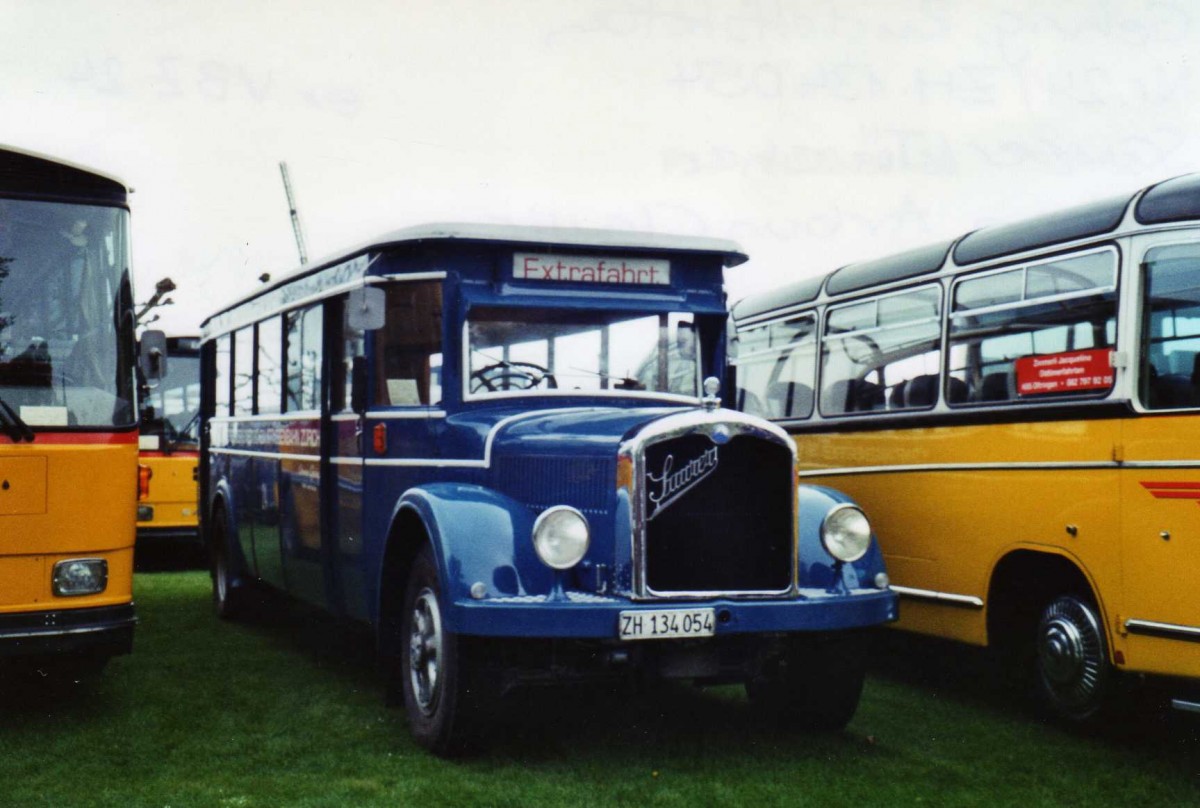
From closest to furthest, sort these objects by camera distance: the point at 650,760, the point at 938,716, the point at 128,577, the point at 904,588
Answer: the point at 650,760, the point at 128,577, the point at 938,716, the point at 904,588

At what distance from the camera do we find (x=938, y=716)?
7.91 metres

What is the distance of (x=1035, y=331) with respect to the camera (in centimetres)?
781

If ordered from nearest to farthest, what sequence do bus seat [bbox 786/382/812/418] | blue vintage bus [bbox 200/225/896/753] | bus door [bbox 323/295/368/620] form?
blue vintage bus [bbox 200/225/896/753] < bus door [bbox 323/295/368/620] < bus seat [bbox 786/382/812/418]

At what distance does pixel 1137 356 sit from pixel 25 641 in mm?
5479

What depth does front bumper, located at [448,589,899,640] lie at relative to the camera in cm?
616

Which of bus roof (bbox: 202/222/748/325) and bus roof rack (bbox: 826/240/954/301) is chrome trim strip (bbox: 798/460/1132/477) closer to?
bus roof rack (bbox: 826/240/954/301)

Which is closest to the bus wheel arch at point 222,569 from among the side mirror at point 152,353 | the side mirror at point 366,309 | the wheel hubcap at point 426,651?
the side mirror at point 152,353

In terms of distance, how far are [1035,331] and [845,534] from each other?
177cm

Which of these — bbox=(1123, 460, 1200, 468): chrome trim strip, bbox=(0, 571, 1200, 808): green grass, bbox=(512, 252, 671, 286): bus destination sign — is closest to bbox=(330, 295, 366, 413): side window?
bbox=(512, 252, 671, 286): bus destination sign

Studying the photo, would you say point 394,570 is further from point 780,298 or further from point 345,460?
point 780,298

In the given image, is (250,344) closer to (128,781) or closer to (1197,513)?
(128,781)

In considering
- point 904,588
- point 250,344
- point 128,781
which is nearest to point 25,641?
point 128,781

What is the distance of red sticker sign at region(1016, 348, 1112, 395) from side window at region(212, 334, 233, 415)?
→ 649cm

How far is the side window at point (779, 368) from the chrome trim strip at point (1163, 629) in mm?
3540
